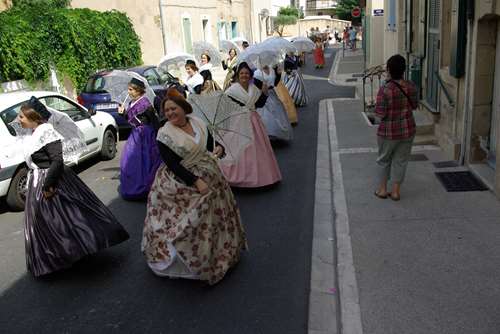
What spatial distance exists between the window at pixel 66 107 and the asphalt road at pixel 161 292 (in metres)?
2.65

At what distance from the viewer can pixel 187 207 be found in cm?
407

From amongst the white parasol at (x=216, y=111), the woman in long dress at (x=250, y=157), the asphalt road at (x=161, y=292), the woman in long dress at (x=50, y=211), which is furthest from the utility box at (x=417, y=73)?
the woman in long dress at (x=50, y=211)

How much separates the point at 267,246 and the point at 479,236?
201 centimetres

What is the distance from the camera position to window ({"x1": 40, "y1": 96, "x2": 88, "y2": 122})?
26.3ft

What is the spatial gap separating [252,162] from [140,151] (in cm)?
151

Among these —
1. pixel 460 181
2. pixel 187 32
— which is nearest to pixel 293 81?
pixel 460 181

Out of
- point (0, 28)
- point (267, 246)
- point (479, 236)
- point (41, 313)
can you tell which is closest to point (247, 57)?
point (267, 246)

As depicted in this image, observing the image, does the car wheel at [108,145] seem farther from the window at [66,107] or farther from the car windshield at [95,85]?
the car windshield at [95,85]

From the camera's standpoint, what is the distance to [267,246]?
501 cm

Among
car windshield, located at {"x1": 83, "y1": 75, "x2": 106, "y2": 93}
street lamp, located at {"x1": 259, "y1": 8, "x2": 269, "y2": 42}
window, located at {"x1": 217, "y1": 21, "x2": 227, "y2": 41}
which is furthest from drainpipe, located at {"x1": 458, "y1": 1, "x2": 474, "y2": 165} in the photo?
street lamp, located at {"x1": 259, "y1": 8, "x2": 269, "y2": 42}

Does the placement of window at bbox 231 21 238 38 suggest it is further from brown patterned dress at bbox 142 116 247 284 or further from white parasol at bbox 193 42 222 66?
brown patterned dress at bbox 142 116 247 284

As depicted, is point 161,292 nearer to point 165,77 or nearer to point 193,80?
point 193,80

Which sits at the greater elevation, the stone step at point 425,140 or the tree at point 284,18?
the tree at point 284,18

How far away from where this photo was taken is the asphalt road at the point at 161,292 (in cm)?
377
